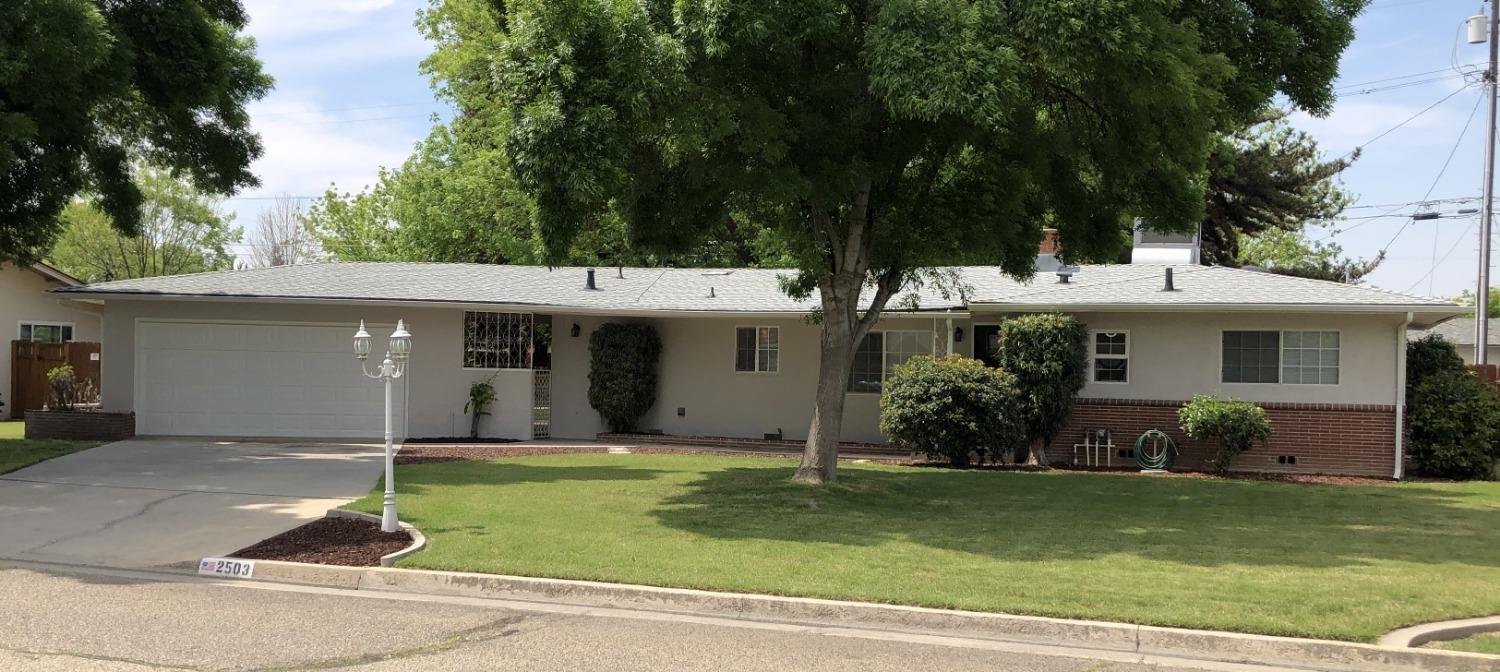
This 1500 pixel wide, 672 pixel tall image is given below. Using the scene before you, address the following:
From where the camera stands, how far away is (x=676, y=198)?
1365 centimetres

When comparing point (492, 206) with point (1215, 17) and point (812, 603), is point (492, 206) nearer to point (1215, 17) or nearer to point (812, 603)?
point (1215, 17)

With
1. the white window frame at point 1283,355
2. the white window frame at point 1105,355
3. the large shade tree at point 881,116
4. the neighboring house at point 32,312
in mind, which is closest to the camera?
the large shade tree at point 881,116

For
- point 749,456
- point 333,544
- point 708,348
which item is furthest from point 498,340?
point 333,544

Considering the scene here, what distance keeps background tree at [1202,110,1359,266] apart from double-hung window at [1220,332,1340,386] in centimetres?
1610

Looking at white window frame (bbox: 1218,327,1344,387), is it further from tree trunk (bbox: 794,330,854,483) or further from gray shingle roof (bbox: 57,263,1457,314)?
tree trunk (bbox: 794,330,854,483)

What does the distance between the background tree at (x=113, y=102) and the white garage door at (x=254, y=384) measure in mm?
2429

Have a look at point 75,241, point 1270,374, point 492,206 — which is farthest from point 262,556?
point 75,241

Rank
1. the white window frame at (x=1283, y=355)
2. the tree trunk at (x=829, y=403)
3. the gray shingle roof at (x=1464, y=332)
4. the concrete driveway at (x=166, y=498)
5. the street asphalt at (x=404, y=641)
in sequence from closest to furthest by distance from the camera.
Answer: the street asphalt at (x=404, y=641), the concrete driveway at (x=166, y=498), the tree trunk at (x=829, y=403), the white window frame at (x=1283, y=355), the gray shingle roof at (x=1464, y=332)

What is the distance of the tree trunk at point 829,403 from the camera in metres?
13.8

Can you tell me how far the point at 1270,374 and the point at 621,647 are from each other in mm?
14824

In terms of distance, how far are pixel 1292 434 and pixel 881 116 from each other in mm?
9975

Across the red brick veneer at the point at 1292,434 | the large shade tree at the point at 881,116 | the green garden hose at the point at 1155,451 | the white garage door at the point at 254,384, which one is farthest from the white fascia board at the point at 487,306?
the large shade tree at the point at 881,116

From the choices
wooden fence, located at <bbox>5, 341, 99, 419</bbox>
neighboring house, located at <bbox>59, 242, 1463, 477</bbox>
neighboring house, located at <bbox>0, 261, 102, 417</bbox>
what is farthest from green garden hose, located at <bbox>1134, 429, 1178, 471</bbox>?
wooden fence, located at <bbox>5, 341, 99, 419</bbox>

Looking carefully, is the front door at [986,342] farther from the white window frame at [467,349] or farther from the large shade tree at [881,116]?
the white window frame at [467,349]
